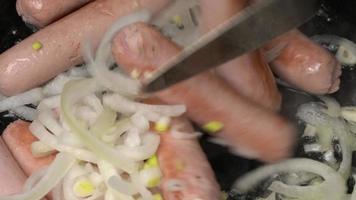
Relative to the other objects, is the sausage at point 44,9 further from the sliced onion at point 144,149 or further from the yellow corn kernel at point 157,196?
the yellow corn kernel at point 157,196

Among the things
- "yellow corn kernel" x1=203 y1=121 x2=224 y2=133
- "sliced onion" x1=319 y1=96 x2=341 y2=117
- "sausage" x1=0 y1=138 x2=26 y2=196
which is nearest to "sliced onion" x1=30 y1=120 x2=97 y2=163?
"sausage" x1=0 y1=138 x2=26 y2=196

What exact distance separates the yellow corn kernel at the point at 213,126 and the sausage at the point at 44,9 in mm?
690

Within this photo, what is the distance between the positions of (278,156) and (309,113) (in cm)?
29

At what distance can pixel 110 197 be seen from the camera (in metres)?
2.04

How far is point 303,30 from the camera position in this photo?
2.48 m

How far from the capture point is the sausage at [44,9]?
229 cm

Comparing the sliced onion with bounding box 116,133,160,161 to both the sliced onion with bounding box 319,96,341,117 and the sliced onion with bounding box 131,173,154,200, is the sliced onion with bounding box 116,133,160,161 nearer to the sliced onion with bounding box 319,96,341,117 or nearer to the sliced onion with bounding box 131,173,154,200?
the sliced onion with bounding box 131,173,154,200

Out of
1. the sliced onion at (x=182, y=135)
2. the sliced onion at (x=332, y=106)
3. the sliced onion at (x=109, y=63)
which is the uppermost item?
the sliced onion at (x=109, y=63)

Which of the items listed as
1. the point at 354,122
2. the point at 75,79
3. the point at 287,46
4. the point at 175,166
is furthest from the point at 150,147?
the point at 354,122

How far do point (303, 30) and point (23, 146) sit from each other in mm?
1115

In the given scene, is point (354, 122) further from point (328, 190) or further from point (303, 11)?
point (303, 11)

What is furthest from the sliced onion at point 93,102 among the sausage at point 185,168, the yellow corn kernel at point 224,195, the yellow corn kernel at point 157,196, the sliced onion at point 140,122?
the yellow corn kernel at point 224,195

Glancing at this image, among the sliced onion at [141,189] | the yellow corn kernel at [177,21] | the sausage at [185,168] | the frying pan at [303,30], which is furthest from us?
the yellow corn kernel at [177,21]

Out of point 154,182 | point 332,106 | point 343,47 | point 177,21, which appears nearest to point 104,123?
point 154,182
